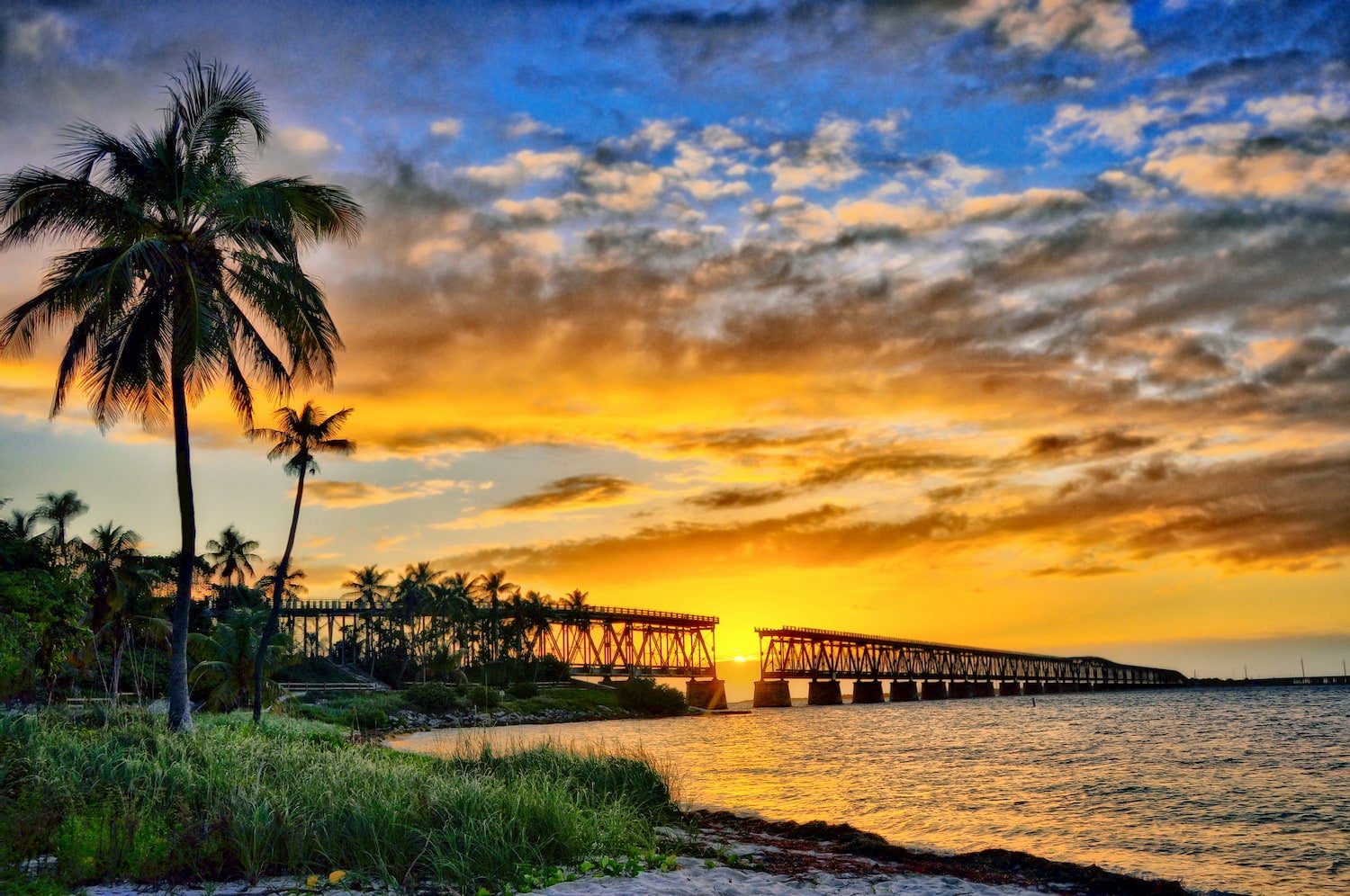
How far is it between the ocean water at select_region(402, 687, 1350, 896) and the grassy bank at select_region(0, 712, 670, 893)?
6.82m

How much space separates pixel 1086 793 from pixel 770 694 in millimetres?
159647

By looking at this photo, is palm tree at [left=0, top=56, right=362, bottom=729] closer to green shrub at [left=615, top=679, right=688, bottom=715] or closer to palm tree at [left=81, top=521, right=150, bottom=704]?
palm tree at [left=81, top=521, right=150, bottom=704]

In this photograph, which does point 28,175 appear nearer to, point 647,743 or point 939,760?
point 939,760

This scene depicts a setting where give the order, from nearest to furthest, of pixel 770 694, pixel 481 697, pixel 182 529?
pixel 182 529 → pixel 481 697 → pixel 770 694

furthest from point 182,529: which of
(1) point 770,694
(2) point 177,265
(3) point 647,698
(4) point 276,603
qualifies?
(1) point 770,694

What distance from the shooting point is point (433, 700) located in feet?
287

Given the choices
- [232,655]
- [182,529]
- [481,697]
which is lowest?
[481,697]

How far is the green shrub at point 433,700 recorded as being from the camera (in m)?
87.2

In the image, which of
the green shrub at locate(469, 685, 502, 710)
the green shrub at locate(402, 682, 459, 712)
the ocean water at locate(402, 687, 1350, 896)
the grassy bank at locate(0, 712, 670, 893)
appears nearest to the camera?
the grassy bank at locate(0, 712, 670, 893)

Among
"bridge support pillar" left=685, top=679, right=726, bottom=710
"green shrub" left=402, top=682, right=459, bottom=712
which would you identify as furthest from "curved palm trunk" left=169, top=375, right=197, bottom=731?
"bridge support pillar" left=685, top=679, right=726, bottom=710

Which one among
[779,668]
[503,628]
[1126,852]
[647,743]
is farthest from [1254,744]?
[779,668]

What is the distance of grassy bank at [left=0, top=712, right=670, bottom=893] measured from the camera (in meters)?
11.4

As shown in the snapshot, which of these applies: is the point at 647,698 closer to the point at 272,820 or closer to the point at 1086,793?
the point at 1086,793

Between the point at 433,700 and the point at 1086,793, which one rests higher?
the point at 1086,793
